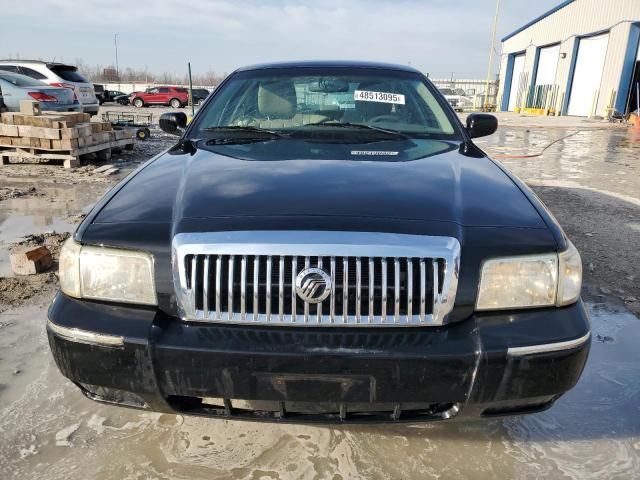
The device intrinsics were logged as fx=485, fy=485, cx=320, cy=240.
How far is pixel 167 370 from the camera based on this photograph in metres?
1.53

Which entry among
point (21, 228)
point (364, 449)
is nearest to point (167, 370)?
point (364, 449)

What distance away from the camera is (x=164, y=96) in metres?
33.0

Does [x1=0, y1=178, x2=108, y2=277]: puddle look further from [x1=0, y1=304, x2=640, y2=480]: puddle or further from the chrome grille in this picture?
the chrome grille

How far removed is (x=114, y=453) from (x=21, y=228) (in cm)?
373

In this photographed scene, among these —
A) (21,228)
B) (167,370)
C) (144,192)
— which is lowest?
(21,228)

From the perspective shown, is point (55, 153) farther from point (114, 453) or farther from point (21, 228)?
point (114, 453)

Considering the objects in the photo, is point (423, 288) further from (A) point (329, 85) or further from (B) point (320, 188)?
(A) point (329, 85)

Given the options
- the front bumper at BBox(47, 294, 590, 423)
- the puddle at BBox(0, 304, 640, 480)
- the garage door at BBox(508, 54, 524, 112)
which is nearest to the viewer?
the front bumper at BBox(47, 294, 590, 423)

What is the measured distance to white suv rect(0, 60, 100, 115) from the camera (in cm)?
1191

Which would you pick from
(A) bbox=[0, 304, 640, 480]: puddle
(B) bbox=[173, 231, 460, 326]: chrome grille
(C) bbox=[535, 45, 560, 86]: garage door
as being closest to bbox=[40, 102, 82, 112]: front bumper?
(A) bbox=[0, 304, 640, 480]: puddle

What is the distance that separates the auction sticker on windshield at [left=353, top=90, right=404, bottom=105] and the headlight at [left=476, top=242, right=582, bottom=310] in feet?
5.41

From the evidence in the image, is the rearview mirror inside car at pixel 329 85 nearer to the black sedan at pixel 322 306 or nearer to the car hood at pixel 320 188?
the car hood at pixel 320 188

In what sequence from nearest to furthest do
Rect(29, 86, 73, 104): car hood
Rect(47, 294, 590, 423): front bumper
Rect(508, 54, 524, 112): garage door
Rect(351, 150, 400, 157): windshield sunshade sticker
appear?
1. Rect(47, 294, 590, 423): front bumper
2. Rect(351, 150, 400, 157): windshield sunshade sticker
3. Rect(29, 86, 73, 104): car hood
4. Rect(508, 54, 524, 112): garage door

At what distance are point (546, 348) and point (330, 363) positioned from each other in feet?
2.28
